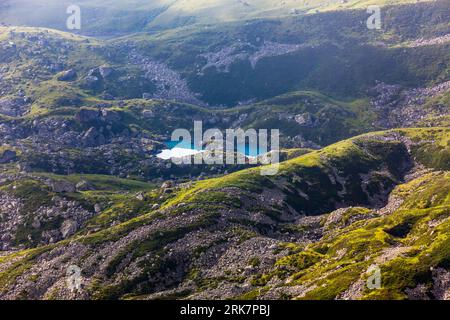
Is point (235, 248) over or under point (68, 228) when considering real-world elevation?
over

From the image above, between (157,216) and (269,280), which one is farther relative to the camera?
(157,216)

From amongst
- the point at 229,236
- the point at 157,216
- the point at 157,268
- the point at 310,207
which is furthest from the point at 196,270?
the point at 310,207

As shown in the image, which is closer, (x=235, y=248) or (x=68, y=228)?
(x=235, y=248)

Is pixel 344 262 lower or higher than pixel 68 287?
higher

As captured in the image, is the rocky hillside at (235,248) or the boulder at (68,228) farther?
the boulder at (68,228)

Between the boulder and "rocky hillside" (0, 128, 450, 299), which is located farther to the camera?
the boulder

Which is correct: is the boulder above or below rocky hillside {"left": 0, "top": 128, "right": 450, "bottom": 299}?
below

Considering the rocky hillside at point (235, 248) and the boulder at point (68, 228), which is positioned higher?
the rocky hillside at point (235, 248)

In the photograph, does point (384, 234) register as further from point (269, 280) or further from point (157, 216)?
point (157, 216)
